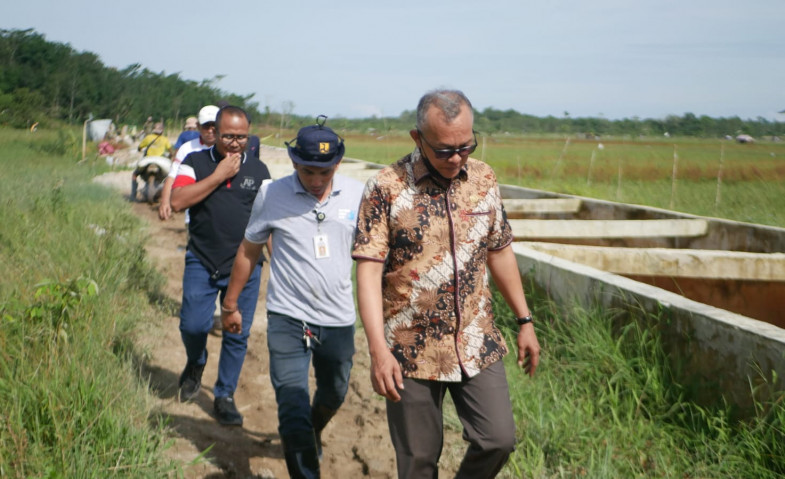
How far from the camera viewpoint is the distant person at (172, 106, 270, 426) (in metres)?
4.77

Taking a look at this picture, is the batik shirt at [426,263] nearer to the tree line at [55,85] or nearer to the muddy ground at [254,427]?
the muddy ground at [254,427]

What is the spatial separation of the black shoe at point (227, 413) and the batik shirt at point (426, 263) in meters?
2.19

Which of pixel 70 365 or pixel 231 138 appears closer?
pixel 70 365

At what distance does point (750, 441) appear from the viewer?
11.7ft

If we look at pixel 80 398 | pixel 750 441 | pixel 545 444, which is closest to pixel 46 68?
pixel 80 398

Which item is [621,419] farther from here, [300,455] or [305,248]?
[305,248]

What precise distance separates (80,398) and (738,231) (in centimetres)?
607

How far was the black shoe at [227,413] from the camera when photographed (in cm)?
482

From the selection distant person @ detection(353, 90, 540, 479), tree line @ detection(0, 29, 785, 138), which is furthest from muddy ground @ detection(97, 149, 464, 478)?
tree line @ detection(0, 29, 785, 138)

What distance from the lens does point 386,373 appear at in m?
2.75

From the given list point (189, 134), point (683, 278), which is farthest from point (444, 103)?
point (189, 134)

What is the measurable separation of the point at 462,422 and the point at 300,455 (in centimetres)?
103

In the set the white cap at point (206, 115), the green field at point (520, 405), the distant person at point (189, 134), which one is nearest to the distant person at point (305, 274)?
the green field at point (520, 405)

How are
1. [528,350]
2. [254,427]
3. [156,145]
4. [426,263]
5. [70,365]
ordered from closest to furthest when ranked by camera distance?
[426,263]
[528,350]
[70,365]
[254,427]
[156,145]
